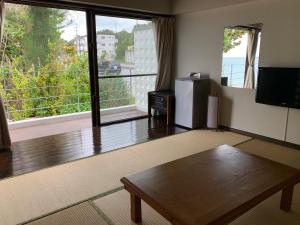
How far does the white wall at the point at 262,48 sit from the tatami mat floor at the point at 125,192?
359mm

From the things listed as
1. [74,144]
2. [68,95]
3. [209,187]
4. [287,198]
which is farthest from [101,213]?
[68,95]

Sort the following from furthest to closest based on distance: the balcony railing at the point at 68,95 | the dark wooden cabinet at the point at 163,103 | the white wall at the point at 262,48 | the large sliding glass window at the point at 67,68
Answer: the balcony railing at the point at 68,95, the dark wooden cabinet at the point at 163,103, the large sliding glass window at the point at 67,68, the white wall at the point at 262,48

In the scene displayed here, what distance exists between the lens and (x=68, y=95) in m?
5.68

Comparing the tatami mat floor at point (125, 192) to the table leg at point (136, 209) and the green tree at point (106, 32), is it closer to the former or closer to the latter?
the table leg at point (136, 209)

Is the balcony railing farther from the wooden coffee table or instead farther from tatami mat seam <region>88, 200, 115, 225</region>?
the wooden coffee table

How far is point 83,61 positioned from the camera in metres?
5.72

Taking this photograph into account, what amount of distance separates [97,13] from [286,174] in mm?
3809

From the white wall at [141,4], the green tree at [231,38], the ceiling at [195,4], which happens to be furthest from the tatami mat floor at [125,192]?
the white wall at [141,4]

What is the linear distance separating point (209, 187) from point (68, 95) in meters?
4.73

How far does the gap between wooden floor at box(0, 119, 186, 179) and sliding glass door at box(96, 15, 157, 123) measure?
21.0 inches

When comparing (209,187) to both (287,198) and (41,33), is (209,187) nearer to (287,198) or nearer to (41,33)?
(287,198)

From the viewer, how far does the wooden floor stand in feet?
9.82

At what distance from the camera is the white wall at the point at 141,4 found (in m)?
3.99

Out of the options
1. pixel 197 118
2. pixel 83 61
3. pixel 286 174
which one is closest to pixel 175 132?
pixel 197 118
